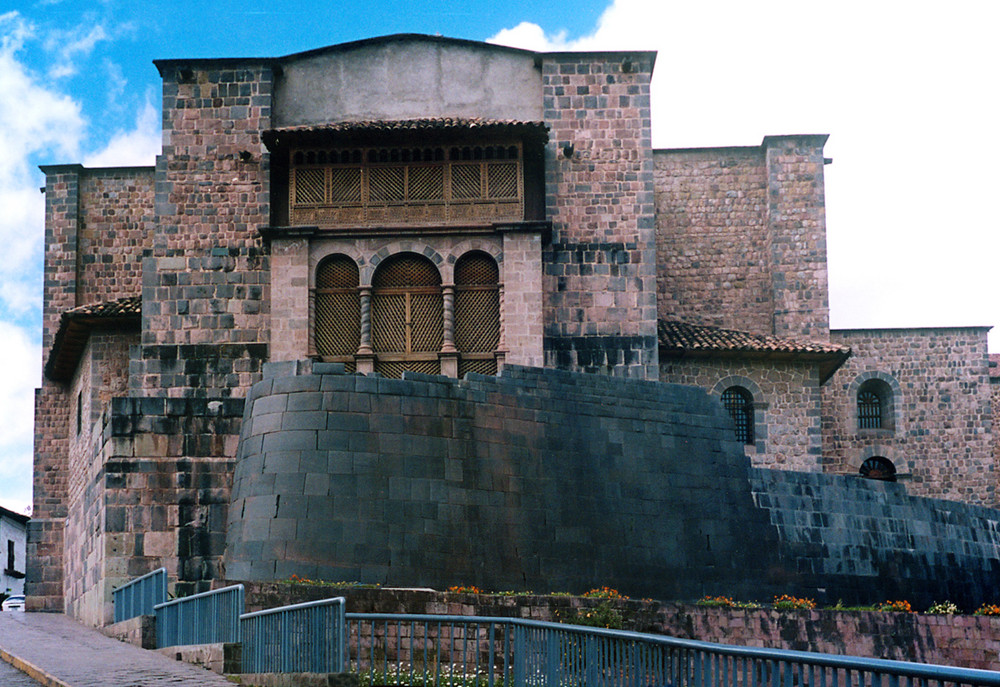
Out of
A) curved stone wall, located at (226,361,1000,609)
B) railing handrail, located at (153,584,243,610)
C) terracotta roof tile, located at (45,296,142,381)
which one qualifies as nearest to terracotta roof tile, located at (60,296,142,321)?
terracotta roof tile, located at (45,296,142,381)

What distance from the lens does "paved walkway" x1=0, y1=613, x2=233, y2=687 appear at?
13.8 meters

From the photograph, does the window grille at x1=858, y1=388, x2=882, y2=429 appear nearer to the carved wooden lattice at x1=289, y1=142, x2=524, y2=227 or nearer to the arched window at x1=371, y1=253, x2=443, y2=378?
the carved wooden lattice at x1=289, y1=142, x2=524, y2=227

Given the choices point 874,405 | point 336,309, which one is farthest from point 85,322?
point 874,405

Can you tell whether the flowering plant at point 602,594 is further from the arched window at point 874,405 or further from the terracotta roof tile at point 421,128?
the arched window at point 874,405

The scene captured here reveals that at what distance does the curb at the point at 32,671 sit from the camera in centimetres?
1381

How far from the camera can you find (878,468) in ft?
142

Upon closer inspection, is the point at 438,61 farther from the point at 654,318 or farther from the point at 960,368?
the point at 960,368

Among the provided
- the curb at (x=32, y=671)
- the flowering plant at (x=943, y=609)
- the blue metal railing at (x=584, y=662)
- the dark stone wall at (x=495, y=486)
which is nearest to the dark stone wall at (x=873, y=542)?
the dark stone wall at (x=495, y=486)

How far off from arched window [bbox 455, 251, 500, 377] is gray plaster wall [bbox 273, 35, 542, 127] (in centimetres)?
386

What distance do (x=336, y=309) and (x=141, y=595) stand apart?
1282 cm

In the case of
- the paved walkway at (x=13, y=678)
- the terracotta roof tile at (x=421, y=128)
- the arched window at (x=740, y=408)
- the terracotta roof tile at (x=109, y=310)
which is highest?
the terracotta roof tile at (x=421, y=128)

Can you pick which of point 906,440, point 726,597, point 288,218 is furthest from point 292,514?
point 906,440

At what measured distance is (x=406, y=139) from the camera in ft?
102

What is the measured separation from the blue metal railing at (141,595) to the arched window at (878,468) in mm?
27919
